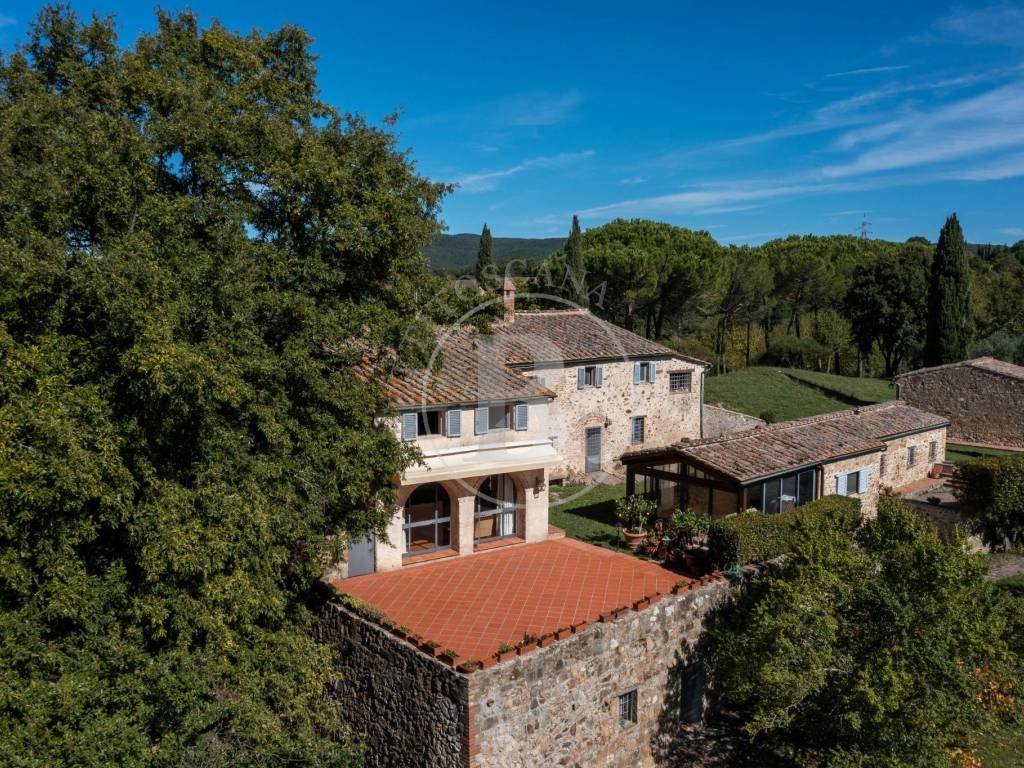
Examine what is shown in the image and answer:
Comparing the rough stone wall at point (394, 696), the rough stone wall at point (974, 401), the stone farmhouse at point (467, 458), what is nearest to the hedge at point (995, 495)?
the rough stone wall at point (974, 401)

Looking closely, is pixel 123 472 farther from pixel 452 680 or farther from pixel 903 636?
pixel 903 636

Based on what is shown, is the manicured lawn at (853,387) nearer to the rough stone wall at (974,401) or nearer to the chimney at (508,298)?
the rough stone wall at (974,401)

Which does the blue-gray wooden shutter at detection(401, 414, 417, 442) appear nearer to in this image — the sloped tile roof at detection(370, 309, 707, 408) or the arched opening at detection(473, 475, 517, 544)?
the sloped tile roof at detection(370, 309, 707, 408)

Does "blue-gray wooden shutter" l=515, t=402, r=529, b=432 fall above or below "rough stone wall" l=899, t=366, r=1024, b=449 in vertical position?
above

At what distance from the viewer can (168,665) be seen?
1247 cm

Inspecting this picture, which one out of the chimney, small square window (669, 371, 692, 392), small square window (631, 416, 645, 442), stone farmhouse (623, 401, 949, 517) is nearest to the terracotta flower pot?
stone farmhouse (623, 401, 949, 517)

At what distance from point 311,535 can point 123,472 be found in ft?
13.6

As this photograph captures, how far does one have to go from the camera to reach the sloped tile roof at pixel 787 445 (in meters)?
22.1

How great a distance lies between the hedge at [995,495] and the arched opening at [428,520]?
60.9ft

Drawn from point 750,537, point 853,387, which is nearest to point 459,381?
point 750,537

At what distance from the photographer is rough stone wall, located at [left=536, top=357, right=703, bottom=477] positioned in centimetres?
3080

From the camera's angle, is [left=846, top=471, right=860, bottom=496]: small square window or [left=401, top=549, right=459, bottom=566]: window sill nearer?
[left=401, top=549, right=459, bottom=566]: window sill

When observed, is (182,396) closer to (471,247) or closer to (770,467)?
(770,467)

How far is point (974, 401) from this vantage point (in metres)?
40.4
